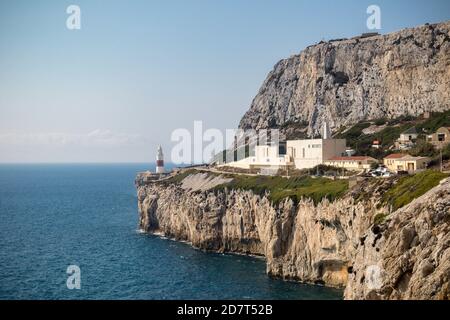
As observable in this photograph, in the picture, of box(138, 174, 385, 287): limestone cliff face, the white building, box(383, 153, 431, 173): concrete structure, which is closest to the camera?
box(138, 174, 385, 287): limestone cliff face

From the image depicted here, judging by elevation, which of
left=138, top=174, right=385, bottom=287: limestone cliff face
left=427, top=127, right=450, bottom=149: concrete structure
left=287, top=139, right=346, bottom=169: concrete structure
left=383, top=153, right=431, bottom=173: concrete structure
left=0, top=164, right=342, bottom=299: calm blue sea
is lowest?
left=0, top=164, right=342, bottom=299: calm blue sea

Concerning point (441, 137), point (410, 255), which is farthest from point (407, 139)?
point (410, 255)

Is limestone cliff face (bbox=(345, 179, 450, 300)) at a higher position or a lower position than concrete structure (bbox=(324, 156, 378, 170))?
lower

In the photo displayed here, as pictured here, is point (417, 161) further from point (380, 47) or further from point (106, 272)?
point (380, 47)

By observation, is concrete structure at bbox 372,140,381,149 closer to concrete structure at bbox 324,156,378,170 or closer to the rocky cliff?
concrete structure at bbox 324,156,378,170

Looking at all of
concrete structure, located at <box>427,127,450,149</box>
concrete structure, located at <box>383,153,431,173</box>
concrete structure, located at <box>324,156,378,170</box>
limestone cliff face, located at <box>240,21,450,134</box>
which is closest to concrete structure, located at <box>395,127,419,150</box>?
concrete structure, located at <box>427,127,450,149</box>

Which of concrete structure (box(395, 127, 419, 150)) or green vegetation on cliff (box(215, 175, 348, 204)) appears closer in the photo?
green vegetation on cliff (box(215, 175, 348, 204))

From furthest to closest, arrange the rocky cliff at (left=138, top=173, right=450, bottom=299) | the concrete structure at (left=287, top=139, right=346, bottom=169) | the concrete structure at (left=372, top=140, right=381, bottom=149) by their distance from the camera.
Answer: the concrete structure at (left=372, top=140, right=381, bottom=149) → the concrete structure at (left=287, top=139, right=346, bottom=169) → the rocky cliff at (left=138, top=173, right=450, bottom=299)
